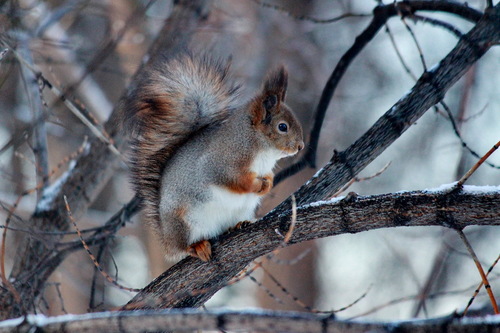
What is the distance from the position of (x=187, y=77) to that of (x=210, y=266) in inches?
32.6

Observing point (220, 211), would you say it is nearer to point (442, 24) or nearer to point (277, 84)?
point (277, 84)

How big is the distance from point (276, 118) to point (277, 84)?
0.14 metres

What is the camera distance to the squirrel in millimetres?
2078

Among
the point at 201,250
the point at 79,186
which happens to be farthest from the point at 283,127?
the point at 79,186

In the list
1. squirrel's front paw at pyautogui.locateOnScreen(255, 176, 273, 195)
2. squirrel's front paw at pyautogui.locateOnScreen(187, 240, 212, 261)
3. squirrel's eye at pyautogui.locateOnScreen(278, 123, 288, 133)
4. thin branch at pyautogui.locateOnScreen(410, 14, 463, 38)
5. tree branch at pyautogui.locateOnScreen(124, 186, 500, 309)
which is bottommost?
tree branch at pyautogui.locateOnScreen(124, 186, 500, 309)

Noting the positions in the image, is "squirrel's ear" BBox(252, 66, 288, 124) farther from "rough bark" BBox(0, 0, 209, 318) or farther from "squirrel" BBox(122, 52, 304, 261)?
"rough bark" BBox(0, 0, 209, 318)

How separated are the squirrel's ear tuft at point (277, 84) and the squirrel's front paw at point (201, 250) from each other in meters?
0.69

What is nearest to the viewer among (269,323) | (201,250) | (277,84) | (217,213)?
(269,323)

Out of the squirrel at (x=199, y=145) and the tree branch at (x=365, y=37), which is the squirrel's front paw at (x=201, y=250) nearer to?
the squirrel at (x=199, y=145)

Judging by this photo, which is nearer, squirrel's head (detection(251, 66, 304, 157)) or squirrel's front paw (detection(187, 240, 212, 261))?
squirrel's front paw (detection(187, 240, 212, 261))

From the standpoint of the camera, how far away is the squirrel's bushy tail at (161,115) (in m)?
2.22

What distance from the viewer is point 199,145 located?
85.5 inches

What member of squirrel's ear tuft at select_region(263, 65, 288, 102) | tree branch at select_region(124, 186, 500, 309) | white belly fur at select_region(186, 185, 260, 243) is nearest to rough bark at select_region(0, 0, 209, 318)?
squirrel's ear tuft at select_region(263, 65, 288, 102)

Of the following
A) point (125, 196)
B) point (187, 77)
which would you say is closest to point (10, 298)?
point (187, 77)
